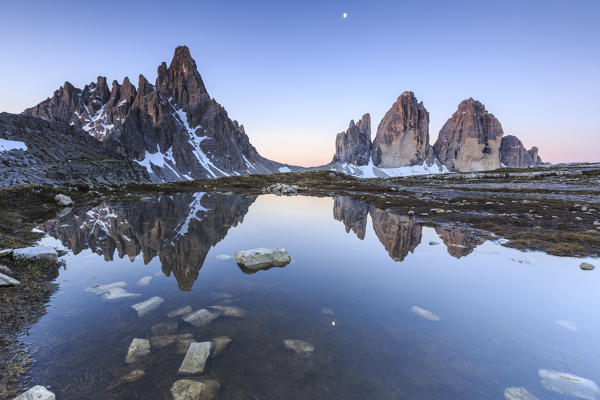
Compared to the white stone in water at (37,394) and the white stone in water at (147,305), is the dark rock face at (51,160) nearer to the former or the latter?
the white stone in water at (147,305)

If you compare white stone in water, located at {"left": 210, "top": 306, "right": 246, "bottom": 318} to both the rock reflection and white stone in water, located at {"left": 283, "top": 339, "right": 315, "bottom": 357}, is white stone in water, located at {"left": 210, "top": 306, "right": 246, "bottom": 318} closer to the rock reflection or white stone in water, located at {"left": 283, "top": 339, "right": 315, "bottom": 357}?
white stone in water, located at {"left": 283, "top": 339, "right": 315, "bottom": 357}

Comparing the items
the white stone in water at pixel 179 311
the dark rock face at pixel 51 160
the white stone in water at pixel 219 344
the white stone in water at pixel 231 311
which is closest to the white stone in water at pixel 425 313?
the white stone in water at pixel 231 311

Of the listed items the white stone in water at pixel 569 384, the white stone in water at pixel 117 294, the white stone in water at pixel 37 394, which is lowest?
the white stone in water at pixel 117 294

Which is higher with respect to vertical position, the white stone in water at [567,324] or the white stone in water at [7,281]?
the white stone in water at [7,281]

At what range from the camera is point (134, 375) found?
4.57 metres

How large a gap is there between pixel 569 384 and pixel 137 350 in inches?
332

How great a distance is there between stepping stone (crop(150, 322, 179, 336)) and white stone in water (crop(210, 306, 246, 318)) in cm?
116

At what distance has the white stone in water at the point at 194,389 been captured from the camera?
4.11 metres

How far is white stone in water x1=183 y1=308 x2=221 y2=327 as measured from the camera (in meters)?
6.35

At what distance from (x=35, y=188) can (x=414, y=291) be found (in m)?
39.0

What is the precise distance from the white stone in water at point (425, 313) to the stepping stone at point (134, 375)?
676 centimetres

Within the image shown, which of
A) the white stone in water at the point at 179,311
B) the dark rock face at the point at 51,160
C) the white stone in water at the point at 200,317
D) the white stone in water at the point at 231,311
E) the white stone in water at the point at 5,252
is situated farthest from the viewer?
the dark rock face at the point at 51,160

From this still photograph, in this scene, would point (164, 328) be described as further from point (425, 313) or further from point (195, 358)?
point (425, 313)

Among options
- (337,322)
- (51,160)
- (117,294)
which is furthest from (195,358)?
(51,160)
